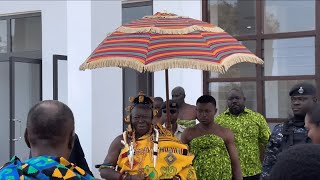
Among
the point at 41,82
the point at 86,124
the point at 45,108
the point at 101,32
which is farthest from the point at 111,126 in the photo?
the point at 45,108

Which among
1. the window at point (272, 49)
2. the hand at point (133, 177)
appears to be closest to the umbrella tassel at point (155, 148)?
the hand at point (133, 177)

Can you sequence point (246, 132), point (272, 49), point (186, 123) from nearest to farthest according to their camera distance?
point (246, 132) → point (186, 123) → point (272, 49)

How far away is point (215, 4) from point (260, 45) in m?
0.96

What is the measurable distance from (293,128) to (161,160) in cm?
124

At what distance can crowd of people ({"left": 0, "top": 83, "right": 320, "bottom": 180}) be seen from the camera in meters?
2.26

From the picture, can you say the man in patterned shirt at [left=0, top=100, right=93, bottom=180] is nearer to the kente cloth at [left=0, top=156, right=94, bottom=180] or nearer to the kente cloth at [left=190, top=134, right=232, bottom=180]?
the kente cloth at [left=0, top=156, right=94, bottom=180]

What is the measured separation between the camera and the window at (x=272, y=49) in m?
6.81

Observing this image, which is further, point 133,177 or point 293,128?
point 293,128

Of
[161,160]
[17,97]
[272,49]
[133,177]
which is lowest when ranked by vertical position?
[133,177]

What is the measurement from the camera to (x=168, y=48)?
3.72 meters

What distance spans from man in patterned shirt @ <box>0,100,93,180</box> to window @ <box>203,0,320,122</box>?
16.4ft

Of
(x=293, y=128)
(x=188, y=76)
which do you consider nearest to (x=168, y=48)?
(x=293, y=128)

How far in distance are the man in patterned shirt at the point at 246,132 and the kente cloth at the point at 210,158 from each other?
898 millimetres

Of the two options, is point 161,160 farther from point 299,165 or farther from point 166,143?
point 299,165
